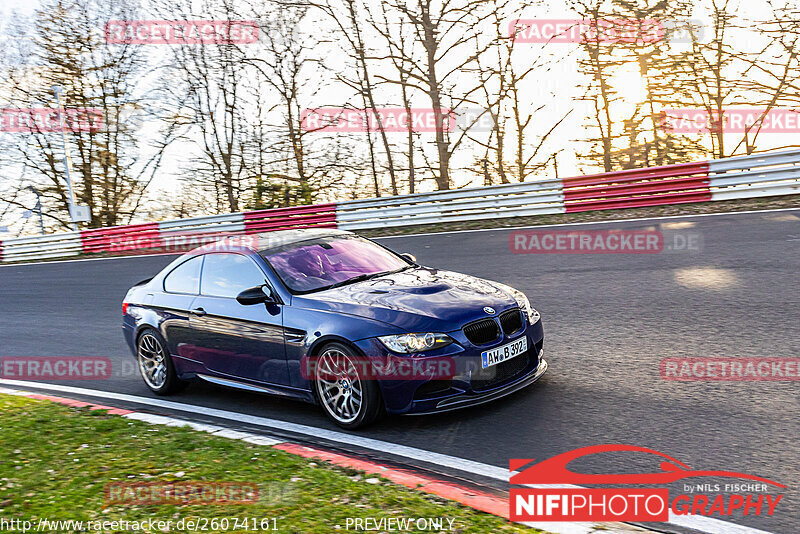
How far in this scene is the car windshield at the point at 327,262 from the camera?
659 centimetres

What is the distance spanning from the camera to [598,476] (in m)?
4.54

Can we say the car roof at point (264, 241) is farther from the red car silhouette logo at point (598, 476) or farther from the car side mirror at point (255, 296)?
the red car silhouette logo at point (598, 476)

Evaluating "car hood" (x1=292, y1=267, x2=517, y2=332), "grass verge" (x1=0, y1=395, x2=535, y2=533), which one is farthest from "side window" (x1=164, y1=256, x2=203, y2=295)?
"car hood" (x1=292, y1=267, x2=517, y2=332)

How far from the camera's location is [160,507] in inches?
168

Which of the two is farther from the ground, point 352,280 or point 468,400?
point 352,280

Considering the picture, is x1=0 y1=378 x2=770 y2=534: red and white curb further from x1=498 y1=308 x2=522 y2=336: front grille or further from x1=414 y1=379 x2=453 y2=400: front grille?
x1=498 y1=308 x2=522 y2=336: front grille

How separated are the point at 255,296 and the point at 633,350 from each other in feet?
11.2

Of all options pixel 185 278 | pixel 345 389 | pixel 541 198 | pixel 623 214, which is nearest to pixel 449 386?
pixel 345 389

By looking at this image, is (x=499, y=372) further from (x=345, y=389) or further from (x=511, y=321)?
(x=345, y=389)

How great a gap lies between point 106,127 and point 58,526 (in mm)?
31787

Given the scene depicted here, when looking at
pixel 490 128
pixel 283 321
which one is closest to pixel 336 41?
pixel 490 128

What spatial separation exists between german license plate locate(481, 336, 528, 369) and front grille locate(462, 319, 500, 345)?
9 centimetres

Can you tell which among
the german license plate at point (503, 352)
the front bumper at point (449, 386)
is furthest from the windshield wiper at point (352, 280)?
the german license plate at point (503, 352)

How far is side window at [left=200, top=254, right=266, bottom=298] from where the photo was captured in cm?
683
